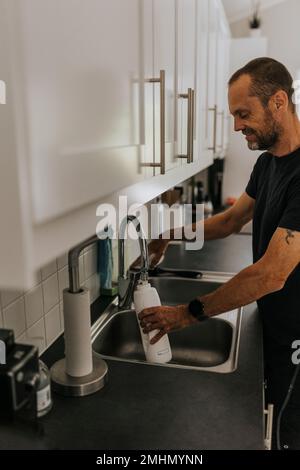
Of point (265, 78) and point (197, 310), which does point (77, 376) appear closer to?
point (197, 310)

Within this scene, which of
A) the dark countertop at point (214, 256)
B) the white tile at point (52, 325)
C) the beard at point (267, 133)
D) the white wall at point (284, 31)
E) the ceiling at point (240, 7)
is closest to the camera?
the white tile at point (52, 325)

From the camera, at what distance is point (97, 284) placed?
1559mm

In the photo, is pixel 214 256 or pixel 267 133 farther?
pixel 214 256

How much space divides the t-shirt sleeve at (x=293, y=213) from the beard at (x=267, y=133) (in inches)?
6.4

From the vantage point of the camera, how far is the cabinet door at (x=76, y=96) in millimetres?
460

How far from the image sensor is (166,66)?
39.3 inches

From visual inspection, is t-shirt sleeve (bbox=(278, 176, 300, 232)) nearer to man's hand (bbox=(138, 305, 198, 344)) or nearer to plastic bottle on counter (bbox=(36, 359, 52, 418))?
man's hand (bbox=(138, 305, 198, 344))

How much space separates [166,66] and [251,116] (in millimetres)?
404

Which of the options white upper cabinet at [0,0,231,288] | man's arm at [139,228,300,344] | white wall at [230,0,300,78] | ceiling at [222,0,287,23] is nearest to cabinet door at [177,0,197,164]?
white upper cabinet at [0,0,231,288]

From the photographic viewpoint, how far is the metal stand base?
99 centimetres

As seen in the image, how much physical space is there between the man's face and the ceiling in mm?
1982

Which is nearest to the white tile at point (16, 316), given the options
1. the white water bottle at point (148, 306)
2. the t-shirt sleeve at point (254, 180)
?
the white water bottle at point (148, 306)

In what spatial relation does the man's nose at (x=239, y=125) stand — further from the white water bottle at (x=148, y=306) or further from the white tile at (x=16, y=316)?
the white tile at (x=16, y=316)
